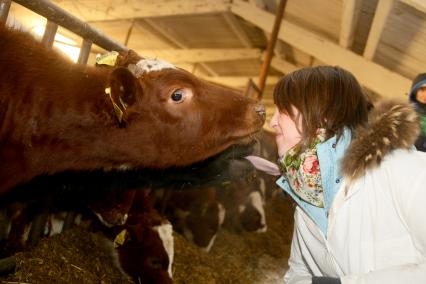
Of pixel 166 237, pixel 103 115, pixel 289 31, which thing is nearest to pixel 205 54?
pixel 289 31

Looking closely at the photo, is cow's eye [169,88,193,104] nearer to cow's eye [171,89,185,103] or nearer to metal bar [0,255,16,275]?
cow's eye [171,89,185,103]

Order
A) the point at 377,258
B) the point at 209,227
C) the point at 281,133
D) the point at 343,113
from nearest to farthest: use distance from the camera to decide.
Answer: the point at 377,258, the point at 343,113, the point at 281,133, the point at 209,227

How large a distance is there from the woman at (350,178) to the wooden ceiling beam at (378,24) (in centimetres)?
369

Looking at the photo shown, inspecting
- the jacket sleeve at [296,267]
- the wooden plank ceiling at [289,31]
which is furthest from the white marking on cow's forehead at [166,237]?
the wooden plank ceiling at [289,31]

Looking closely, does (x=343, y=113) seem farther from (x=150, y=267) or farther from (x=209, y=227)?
(x=209, y=227)

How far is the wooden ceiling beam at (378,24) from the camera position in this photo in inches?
211

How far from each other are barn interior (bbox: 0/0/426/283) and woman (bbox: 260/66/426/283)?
1.67 meters

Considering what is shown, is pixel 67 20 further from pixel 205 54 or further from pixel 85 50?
pixel 205 54

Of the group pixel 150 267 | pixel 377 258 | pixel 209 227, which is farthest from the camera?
pixel 209 227

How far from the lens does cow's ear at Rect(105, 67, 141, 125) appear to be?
2.19 meters

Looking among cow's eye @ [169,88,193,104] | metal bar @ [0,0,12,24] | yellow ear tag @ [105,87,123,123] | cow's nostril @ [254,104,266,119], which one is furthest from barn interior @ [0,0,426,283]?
cow's nostril @ [254,104,266,119]

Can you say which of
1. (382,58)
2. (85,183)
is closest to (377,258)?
(85,183)

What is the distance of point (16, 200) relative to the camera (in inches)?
122

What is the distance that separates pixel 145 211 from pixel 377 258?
234 centimetres
